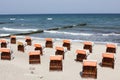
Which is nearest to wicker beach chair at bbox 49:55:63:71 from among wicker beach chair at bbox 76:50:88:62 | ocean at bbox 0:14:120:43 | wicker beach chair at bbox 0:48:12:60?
wicker beach chair at bbox 76:50:88:62

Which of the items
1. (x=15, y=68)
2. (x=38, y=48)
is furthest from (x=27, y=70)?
(x=38, y=48)

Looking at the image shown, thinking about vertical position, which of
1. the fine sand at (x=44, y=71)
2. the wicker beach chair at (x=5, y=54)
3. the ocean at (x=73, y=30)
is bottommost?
the ocean at (x=73, y=30)

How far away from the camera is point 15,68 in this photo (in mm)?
18547

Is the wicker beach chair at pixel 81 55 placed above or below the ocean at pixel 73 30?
above

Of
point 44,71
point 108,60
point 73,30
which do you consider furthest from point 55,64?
point 73,30

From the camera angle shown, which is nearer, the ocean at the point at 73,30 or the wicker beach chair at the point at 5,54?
the wicker beach chair at the point at 5,54

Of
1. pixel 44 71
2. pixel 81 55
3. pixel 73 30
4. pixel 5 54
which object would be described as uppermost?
pixel 81 55

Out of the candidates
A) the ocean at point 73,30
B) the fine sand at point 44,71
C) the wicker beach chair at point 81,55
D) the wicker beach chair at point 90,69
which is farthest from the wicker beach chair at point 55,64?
the ocean at point 73,30

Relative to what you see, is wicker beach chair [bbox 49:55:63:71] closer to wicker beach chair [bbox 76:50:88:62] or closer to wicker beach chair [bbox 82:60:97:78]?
wicker beach chair [bbox 82:60:97:78]

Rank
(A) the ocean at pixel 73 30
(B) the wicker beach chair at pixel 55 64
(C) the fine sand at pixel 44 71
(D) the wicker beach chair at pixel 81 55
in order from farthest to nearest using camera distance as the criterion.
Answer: (A) the ocean at pixel 73 30 < (D) the wicker beach chair at pixel 81 55 < (B) the wicker beach chair at pixel 55 64 < (C) the fine sand at pixel 44 71

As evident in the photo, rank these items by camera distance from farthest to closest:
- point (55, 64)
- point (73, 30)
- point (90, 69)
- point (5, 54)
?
point (73, 30) < point (5, 54) < point (55, 64) < point (90, 69)

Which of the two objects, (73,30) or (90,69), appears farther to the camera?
(73,30)

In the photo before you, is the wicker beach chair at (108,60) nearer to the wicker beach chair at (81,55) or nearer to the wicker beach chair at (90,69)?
the wicker beach chair at (81,55)

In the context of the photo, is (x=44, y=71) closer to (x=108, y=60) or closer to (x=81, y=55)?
(x=81, y=55)
